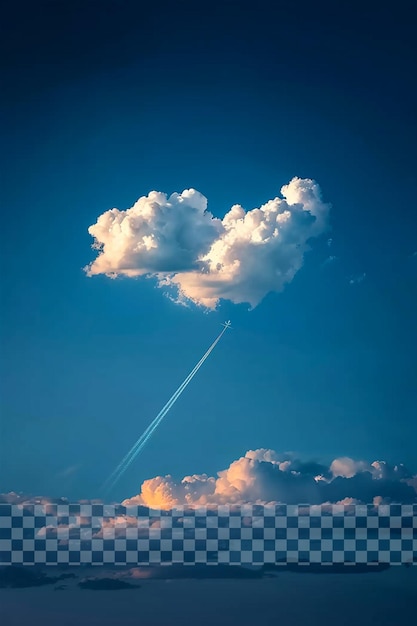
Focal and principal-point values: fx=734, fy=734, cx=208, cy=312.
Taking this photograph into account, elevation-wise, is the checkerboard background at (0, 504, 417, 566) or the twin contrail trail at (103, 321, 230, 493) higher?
the twin contrail trail at (103, 321, 230, 493)

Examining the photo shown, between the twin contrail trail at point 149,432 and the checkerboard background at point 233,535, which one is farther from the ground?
the twin contrail trail at point 149,432

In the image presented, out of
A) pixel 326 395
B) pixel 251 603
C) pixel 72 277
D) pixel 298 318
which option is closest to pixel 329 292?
pixel 298 318

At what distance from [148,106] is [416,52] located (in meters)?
1.26

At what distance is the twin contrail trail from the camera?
10.8 feet

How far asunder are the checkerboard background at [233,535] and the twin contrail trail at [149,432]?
0.43 feet

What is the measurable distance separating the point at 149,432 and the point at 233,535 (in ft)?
1.94

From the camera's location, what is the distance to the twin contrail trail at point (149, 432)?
3289 millimetres

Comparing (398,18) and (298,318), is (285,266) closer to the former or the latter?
(298,318)

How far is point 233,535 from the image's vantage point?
3.28 metres

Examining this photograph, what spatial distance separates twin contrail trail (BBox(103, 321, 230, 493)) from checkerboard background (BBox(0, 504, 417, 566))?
0.13 m

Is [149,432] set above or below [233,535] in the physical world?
above

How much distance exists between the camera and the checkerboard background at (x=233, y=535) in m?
3.27

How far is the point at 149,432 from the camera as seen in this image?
3301 millimetres

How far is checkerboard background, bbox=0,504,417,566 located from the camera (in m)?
3.27
